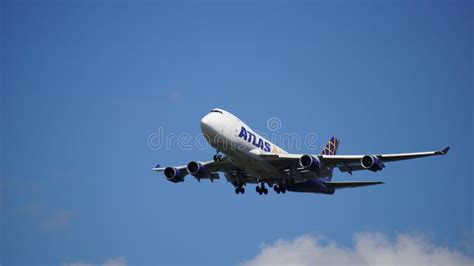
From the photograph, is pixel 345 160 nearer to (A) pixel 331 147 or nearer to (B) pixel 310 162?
(B) pixel 310 162

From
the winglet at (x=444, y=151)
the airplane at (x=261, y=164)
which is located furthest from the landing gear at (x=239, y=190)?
the winglet at (x=444, y=151)

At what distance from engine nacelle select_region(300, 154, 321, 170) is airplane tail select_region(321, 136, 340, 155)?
14.9 metres

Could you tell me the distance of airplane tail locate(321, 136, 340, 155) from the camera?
7594 centimetres

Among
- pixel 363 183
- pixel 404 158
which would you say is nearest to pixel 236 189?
pixel 363 183

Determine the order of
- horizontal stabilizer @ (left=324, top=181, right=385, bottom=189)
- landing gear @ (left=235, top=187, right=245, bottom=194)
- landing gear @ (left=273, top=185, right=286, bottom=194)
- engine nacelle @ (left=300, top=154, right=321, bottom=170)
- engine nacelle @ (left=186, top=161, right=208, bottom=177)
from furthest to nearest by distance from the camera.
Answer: landing gear @ (left=235, top=187, right=245, bottom=194) < landing gear @ (left=273, top=185, right=286, bottom=194) < engine nacelle @ (left=186, top=161, right=208, bottom=177) < horizontal stabilizer @ (left=324, top=181, right=385, bottom=189) < engine nacelle @ (left=300, top=154, right=321, bottom=170)

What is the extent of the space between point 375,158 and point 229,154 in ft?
38.0

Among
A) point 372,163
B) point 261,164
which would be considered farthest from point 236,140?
point 372,163

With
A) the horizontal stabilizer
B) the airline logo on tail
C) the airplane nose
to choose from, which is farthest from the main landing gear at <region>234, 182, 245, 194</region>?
the airline logo on tail

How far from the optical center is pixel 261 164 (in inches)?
2427

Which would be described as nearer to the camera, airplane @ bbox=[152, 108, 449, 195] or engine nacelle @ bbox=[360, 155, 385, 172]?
airplane @ bbox=[152, 108, 449, 195]

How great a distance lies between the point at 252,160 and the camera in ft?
200

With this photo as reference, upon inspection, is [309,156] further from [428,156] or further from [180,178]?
[180,178]

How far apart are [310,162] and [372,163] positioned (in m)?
4.91

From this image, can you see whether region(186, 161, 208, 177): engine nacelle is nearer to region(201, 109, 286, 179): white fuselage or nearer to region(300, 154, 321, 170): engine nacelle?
region(201, 109, 286, 179): white fuselage
